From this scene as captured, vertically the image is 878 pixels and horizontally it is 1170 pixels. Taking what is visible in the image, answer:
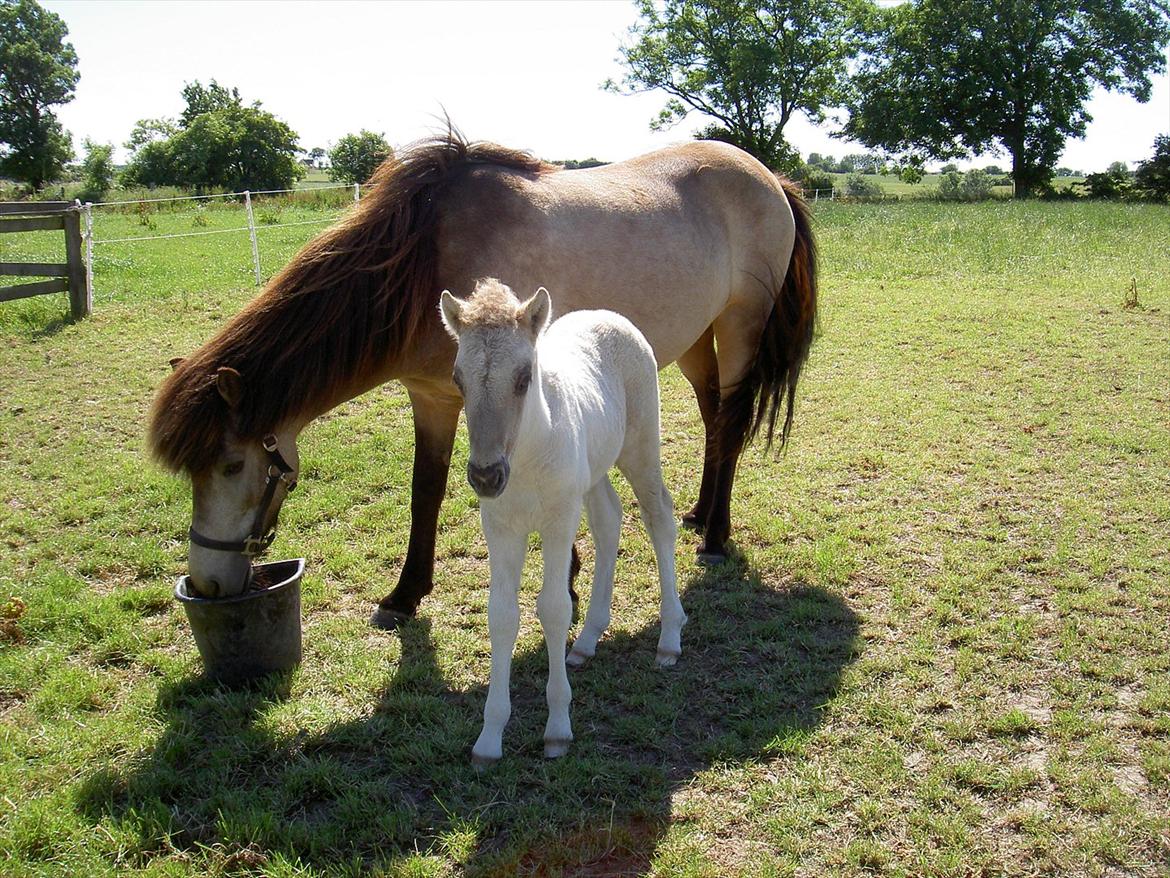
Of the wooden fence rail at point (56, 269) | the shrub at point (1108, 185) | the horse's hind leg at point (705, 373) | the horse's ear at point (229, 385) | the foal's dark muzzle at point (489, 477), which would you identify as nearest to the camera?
the foal's dark muzzle at point (489, 477)

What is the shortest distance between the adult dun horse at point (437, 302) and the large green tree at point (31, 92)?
194ft

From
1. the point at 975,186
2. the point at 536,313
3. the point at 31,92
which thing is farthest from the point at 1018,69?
the point at 31,92

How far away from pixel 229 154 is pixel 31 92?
1958 cm

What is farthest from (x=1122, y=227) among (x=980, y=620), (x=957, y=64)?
(x=957, y=64)

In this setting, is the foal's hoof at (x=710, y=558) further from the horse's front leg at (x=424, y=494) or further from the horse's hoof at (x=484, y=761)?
the horse's hoof at (x=484, y=761)

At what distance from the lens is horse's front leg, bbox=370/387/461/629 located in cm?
412

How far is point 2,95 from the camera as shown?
5141 centimetres

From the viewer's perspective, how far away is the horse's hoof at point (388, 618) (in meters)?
4.06

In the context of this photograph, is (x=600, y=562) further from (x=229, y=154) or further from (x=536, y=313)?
(x=229, y=154)

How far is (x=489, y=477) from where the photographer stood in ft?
7.98

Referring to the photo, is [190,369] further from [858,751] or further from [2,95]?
[2,95]

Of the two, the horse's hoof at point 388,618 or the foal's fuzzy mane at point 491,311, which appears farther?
the horse's hoof at point 388,618

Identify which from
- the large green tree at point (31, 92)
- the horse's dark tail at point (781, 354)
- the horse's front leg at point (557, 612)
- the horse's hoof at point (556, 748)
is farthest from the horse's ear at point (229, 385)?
the large green tree at point (31, 92)

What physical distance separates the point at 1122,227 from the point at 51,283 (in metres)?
23.3
